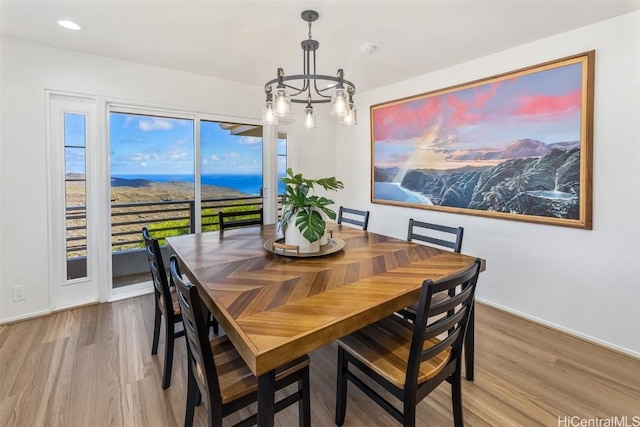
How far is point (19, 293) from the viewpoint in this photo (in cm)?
274

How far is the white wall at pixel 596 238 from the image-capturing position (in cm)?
224

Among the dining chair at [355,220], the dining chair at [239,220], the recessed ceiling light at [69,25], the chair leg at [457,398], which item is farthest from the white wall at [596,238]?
the recessed ceiling light at [69,25]

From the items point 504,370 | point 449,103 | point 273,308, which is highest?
point 449,103

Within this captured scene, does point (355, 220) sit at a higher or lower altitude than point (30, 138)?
lower

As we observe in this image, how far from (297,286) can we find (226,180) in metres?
2.78

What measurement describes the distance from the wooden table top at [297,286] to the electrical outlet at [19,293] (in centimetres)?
161

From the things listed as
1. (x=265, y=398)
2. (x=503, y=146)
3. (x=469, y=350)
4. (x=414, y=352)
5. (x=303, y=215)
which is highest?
(x=503, y=146)

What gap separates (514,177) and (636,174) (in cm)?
79

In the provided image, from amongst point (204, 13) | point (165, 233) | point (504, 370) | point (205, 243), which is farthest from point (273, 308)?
point (165, 233)

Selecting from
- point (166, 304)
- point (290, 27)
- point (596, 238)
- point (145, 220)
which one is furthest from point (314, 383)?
point (145, 220)

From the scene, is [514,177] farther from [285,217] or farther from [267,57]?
[267,57]

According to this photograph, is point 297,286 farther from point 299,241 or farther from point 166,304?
point 166,304

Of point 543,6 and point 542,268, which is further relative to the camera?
point 542,268

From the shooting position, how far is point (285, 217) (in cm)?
209
